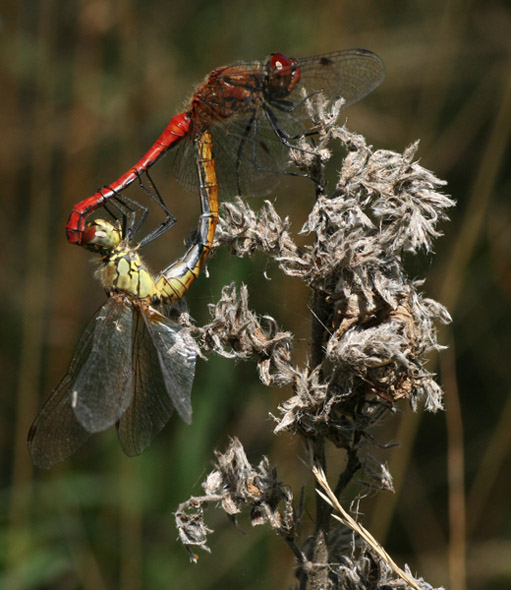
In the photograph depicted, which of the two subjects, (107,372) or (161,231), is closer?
(107,372)

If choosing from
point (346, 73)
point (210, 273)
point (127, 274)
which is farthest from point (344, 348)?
point (210, 273)

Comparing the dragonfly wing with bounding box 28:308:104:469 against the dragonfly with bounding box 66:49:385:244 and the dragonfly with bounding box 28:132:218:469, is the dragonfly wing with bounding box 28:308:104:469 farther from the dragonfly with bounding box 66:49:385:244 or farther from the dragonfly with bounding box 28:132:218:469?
the dragonfly with bounding box 66:49:385:244

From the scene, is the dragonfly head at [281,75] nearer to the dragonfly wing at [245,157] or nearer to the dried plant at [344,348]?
the dragonfly wing at [245,157]

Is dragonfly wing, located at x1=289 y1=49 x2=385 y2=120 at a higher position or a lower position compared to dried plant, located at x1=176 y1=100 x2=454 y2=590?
higher

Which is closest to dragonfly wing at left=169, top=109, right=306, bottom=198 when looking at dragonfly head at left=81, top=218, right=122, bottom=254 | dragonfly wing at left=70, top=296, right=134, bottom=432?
dragonfly head at left=81, top=218, right=122, bottom=254

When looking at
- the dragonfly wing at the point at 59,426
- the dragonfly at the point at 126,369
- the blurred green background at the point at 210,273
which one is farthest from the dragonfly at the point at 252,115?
the blurred green background at the point at 210,273

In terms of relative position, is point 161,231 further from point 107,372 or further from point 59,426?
point 59,426

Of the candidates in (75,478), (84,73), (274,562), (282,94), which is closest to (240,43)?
(84,73)
